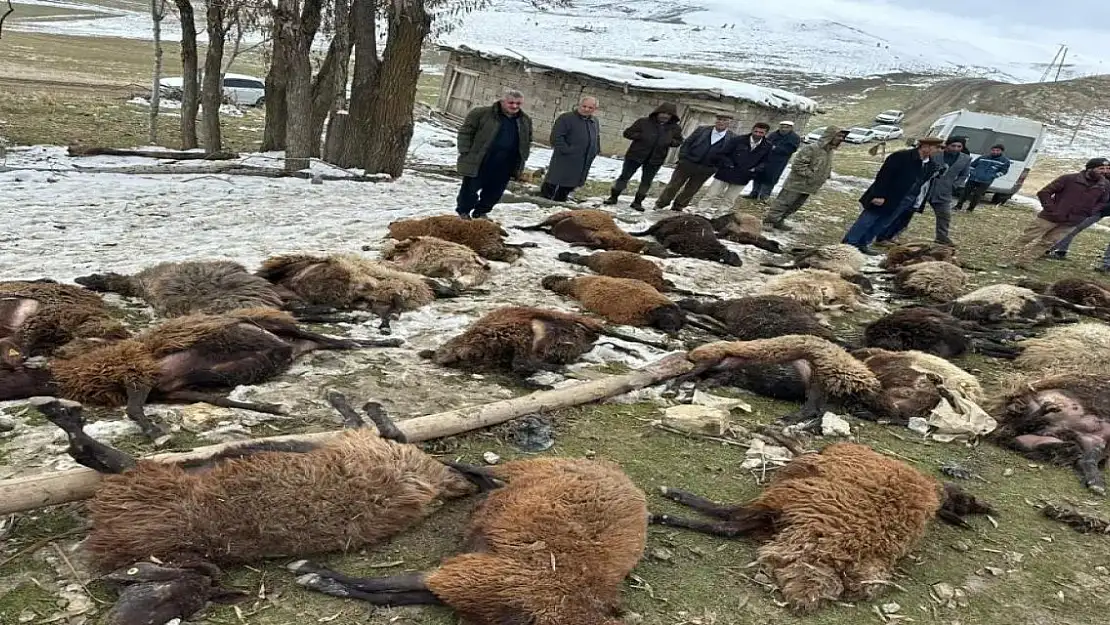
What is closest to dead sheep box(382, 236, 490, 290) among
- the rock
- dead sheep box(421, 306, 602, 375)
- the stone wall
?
dead sheep box(421, 306, 602, 375)

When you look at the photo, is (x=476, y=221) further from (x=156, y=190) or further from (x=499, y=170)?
(x=156, y=190)

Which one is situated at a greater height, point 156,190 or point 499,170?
point 499,170

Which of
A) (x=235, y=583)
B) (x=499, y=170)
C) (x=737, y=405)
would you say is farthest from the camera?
(x=499, y=170)

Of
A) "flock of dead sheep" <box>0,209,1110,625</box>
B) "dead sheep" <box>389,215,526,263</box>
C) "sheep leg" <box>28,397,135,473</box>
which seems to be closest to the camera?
"flock of dead sheep" <box>0,209,1110,625</box>

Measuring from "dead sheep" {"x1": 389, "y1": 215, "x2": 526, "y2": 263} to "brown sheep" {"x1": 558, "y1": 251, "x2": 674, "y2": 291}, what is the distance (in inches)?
37.5

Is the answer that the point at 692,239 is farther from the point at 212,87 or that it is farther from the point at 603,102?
the point at 603,102

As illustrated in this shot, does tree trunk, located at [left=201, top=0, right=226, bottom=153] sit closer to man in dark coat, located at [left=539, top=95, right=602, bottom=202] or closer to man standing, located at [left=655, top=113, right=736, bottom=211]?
man in dark coat, located at [left=539, top=95, right=602, bottom=202]

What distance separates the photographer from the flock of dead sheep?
2.56m

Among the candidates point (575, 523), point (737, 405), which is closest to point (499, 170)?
point (737, 405)

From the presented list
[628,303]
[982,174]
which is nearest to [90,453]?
[628,303]

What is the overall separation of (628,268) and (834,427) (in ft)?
11.1

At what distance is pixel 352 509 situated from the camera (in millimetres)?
2791

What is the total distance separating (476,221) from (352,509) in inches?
218

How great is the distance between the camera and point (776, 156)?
12906 millimetres
